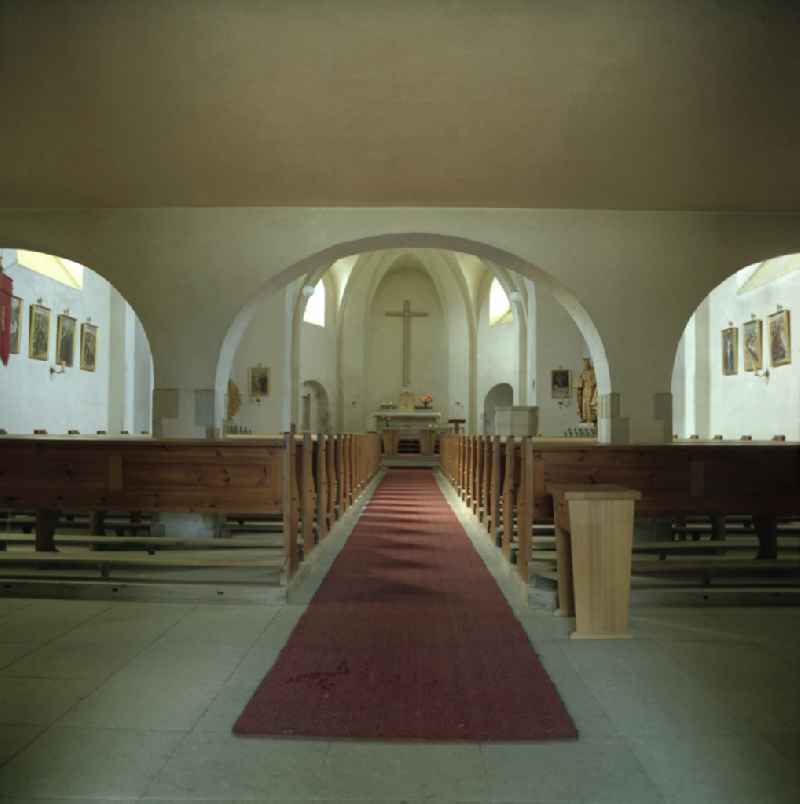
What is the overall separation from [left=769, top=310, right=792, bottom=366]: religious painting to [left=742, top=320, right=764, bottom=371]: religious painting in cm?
43

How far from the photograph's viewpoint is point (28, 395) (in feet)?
45.4

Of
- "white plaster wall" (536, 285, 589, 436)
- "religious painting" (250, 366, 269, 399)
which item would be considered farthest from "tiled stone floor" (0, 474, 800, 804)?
"religious painting" (250, 366, 269, 399)

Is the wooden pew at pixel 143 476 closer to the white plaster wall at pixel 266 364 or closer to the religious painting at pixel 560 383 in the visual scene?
the white plaster wall at pixel 266 364

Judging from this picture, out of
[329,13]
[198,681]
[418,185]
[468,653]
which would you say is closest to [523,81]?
[329,13]

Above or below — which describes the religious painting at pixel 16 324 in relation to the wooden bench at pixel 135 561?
above

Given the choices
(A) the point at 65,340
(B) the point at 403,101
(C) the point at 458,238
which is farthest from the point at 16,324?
(B) the point at 403,101

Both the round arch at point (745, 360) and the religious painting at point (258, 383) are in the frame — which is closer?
the round arch at point (745, 360)

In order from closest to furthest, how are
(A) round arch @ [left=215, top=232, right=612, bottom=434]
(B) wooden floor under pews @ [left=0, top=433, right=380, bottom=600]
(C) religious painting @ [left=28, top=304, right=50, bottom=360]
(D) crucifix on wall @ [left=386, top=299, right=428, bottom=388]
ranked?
(B) wooden floor under pews @ [left=0, top=433, right=380, bottom=600]
(A) round arch @ [left=215, top=232, right=612, bottom=434]
(C) religious painting @ [left=28, top=304, right=50, bottom=360]
(D) crucifix on wall @ [left=386, top=299, right=428, bottom=388]

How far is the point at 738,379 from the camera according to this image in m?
16.8

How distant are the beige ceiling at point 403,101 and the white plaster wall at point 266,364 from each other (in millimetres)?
9104

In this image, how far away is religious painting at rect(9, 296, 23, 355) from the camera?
13.2 m

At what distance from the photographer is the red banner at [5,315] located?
11.4 meters

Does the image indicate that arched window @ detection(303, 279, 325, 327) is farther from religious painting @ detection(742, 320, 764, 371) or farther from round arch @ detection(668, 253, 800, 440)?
religious painting @ detection(742, 320, 764, 371)

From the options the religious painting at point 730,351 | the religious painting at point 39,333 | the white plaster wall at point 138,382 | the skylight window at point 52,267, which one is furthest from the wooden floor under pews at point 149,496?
the religious painting at point 730,351
